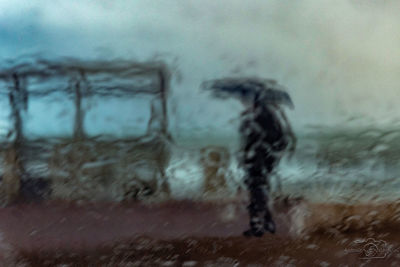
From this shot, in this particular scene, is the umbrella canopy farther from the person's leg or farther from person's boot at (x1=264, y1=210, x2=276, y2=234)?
person's boot at (x1=264, y1=210, x2=276, y2=234)

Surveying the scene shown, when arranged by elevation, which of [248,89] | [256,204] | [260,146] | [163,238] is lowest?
[163,238]

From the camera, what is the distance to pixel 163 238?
5.65 ft

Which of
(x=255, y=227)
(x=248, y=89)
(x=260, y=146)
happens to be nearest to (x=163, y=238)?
(x=255, y=227)

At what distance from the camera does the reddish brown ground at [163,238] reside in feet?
5.56

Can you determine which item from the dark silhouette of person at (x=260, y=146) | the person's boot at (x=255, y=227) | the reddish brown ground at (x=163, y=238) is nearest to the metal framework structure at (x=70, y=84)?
the reddish brown ground at (x=163, y=238)

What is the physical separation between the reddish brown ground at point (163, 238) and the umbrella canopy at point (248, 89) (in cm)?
47

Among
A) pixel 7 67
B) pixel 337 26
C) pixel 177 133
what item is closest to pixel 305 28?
pixel 337 26

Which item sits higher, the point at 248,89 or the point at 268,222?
the point at 248,89

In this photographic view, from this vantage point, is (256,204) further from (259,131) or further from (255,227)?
(259,131)

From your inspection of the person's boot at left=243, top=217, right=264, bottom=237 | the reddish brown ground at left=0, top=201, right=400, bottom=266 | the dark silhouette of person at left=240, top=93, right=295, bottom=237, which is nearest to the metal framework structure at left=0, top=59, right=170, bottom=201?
the reddish brown ground at left=0, top=201, right=400, bottom=266

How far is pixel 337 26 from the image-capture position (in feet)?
6.10

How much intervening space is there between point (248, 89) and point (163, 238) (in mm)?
736

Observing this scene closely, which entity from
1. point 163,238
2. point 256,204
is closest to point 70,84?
point 163,238

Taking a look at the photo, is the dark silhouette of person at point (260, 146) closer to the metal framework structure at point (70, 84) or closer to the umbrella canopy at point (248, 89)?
the umbrella canopy at point (248, 89)
